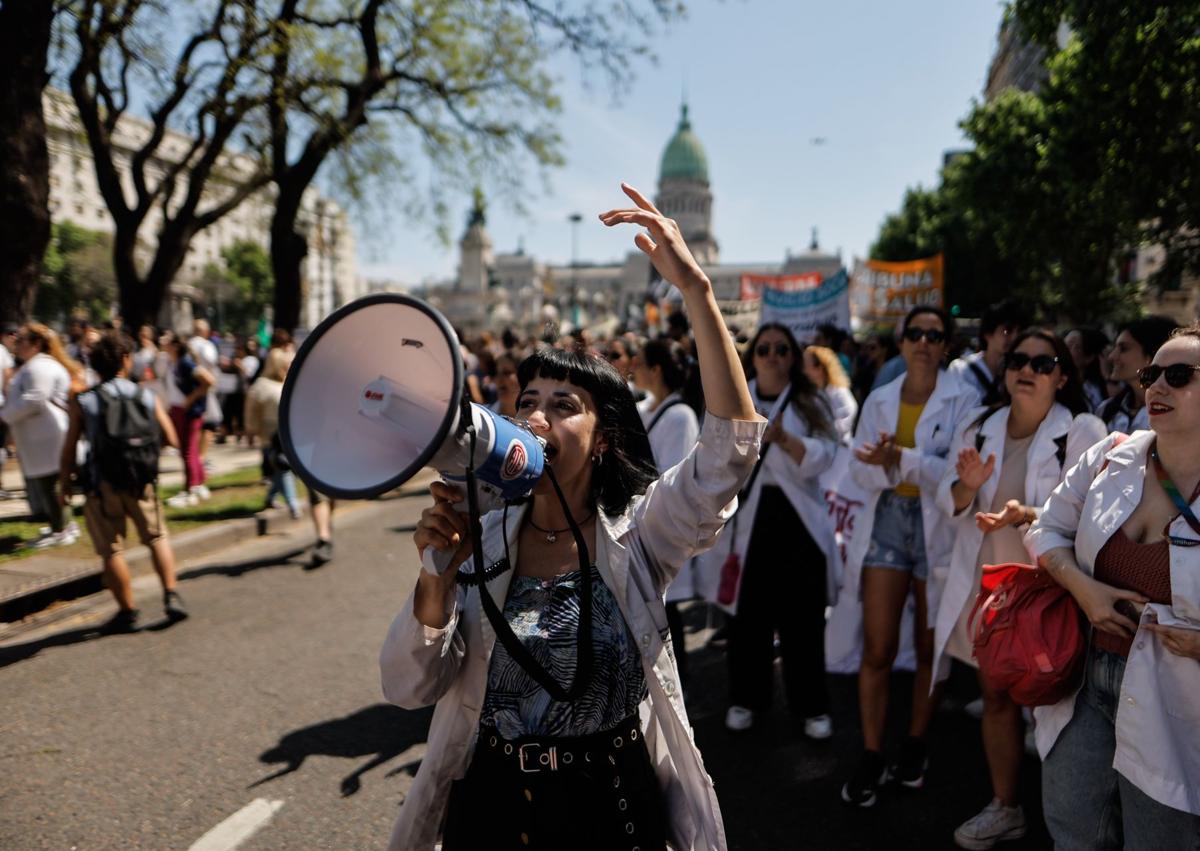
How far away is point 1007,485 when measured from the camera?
3.10m

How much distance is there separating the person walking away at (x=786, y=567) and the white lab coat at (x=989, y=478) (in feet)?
2.52

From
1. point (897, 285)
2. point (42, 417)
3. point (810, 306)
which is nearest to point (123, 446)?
point (42, 417)

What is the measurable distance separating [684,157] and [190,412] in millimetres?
111561

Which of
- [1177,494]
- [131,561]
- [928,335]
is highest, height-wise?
[928,335]

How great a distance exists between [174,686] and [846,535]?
3758mm

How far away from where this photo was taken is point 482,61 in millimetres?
14359

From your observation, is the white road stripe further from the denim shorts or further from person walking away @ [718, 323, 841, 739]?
the denim shorts

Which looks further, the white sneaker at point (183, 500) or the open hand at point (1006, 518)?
the white sneaker at point (183, 500)

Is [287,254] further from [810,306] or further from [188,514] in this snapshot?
[810,306]

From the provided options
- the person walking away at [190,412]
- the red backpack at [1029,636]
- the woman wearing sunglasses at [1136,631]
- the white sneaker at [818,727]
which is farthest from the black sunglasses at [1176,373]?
the person walking away at [190,412]

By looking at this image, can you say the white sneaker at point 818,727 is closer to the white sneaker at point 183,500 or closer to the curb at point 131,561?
the curb at point 131,561

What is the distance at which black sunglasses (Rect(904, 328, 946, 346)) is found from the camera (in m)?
3.64

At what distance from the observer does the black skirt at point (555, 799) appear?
165 centimetres

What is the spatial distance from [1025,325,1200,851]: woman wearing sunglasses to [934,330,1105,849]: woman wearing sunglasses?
579mm
